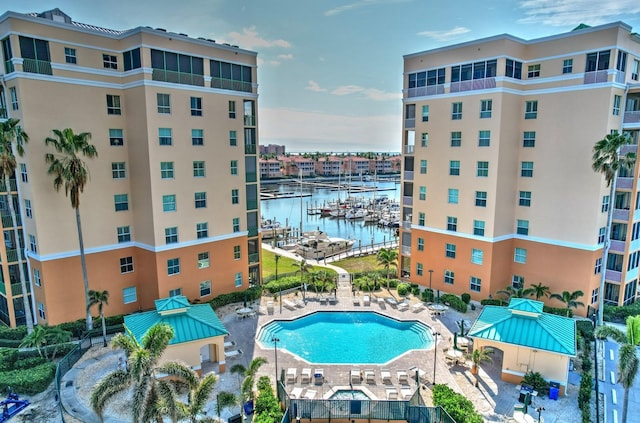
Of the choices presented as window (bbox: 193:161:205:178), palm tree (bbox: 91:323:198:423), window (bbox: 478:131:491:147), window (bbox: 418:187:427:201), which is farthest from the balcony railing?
window (bbox: 478:131:491:147)

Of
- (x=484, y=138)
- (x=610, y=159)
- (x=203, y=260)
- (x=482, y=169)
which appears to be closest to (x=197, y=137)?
(x=203, y=260)

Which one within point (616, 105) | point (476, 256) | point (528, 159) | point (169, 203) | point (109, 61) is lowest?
point (476, 256)

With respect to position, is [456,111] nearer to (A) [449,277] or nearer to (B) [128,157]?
(A) [449,277]

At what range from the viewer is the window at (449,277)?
35763 millimetres

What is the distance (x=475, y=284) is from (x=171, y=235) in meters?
24.2

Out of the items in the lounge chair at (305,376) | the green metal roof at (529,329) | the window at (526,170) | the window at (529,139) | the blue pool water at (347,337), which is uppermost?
the window at (529,139)

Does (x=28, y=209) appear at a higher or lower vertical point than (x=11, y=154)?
lower

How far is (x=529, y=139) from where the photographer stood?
32375mm

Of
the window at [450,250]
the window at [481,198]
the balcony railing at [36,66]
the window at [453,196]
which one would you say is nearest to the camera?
the balcony railing at [36,66]

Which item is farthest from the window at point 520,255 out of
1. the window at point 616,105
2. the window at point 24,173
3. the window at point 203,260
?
the window at point 24,173

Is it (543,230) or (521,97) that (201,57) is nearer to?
(521,97)

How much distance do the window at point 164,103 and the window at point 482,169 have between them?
23.7 m

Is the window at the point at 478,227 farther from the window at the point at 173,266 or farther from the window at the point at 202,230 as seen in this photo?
the window at the point at 173,266

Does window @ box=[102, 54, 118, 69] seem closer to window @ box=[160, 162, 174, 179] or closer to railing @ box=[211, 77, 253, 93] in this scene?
railing @ box=[211, 77, 253, 93]
